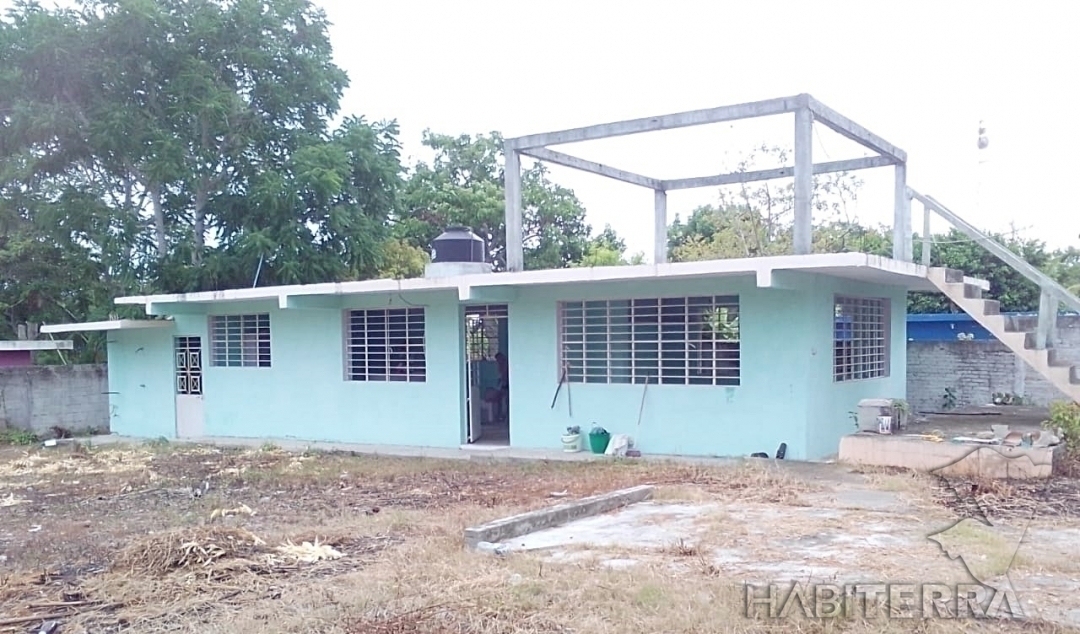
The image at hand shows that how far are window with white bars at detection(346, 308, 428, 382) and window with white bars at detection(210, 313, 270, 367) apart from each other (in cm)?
176

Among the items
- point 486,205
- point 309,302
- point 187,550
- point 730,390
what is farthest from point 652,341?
point 486,205

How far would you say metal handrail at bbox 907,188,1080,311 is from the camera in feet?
30.6

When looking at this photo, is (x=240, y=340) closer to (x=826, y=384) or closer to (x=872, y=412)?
(x=826, y=384)

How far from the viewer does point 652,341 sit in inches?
432

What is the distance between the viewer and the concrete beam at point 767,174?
11.7m

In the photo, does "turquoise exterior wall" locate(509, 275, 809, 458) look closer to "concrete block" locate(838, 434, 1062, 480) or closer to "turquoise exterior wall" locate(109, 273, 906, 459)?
"turquoise exterior wall" locate(109, 273, 906, 459)

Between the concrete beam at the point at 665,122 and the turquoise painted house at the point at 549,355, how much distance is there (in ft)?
4.94

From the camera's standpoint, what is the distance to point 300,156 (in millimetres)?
17500

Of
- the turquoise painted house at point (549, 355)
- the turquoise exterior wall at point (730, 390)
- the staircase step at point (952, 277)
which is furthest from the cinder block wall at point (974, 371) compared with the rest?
the staircase step at point (952, 277)

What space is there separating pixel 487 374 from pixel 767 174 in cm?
529

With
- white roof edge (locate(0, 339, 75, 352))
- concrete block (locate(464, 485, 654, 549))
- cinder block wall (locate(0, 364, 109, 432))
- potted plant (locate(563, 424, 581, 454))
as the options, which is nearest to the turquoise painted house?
potted plant (locate(563, 424, 581, 454))

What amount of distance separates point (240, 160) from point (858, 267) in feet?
42.4

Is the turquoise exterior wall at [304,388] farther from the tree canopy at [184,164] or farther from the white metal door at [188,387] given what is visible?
the tree canopy at [184,164]

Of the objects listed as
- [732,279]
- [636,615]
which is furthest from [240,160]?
[636,615]
